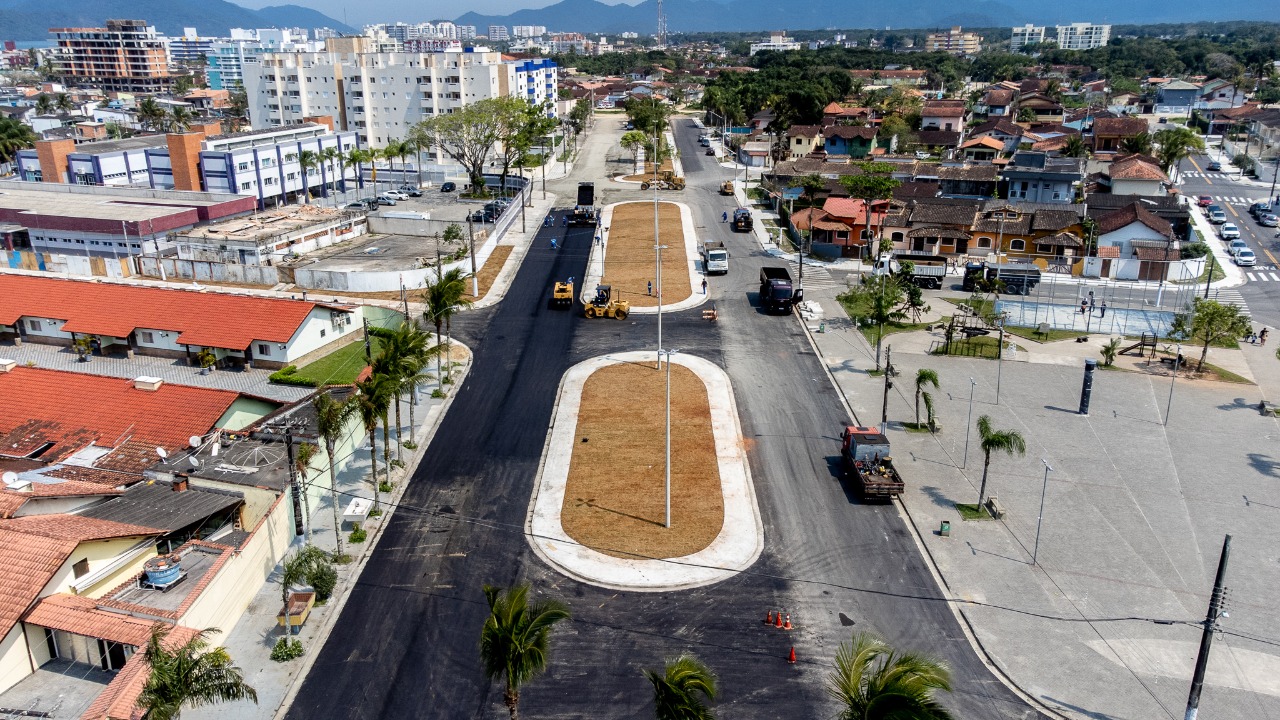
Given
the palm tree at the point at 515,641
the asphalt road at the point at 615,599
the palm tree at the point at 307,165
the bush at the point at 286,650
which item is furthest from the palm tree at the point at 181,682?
the palm tree at the point at 307,165

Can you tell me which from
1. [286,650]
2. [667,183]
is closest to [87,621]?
[286,650]

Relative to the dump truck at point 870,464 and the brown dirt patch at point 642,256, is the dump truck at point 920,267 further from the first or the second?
the dump truck at point 870,464

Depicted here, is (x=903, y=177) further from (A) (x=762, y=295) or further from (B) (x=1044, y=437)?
(B) (x=1044, y=437)

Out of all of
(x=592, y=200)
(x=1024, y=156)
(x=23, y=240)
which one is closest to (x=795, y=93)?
(x=1024, y=156)

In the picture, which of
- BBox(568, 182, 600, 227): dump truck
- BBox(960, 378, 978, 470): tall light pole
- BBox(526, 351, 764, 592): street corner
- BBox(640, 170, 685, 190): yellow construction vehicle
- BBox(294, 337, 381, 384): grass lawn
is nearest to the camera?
BBox(526, 351, 764, 592): street corner

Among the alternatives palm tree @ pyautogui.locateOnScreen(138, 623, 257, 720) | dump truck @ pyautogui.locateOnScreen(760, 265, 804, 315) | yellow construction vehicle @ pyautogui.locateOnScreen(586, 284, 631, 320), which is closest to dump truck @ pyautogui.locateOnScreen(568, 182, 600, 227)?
yellow construction vehicle @ pyautogui.locateOnScreen(586, 284, 631, 320)

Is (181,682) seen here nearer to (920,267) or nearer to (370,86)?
(920,267)

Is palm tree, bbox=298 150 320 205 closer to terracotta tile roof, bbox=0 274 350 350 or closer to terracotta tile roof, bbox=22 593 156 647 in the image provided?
terracotta tile roof, bbox=0 274 350 350
